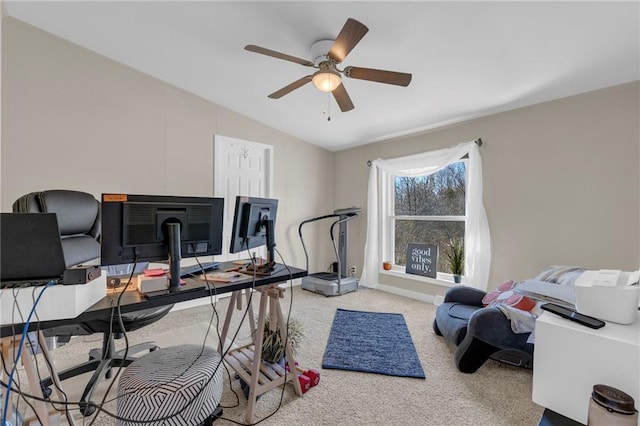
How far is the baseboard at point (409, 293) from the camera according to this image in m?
3.56

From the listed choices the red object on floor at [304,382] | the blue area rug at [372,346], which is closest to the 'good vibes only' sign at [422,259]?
the blue area rug at [372,346]

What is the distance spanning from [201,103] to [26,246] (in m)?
2.94

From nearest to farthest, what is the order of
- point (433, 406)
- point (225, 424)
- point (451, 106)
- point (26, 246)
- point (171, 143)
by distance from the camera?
point (26, 246) < point (225, 424) < point (433, 406) < point (451, 106) < point (171, 143)

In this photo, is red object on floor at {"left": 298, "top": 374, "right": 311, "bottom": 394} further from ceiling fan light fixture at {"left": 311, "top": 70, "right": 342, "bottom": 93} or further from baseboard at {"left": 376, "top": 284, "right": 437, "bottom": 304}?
baseboard at {"left": 376, "top": 284, "right": 437, "bottom": 304}

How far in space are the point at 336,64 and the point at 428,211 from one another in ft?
7.93

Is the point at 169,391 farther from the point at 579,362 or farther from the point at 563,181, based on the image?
the point at 563,181

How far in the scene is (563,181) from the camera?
8.48 ft

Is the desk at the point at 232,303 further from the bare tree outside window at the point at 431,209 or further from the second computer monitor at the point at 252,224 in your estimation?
the bare tree outside window at the point at 431,209

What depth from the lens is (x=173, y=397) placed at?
3.95ft

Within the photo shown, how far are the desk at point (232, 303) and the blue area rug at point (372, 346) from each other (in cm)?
59

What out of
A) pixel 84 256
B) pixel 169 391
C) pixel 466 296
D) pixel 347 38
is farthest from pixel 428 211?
pixel 84 256

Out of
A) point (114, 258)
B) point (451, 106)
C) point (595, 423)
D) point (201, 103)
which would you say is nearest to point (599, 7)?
point (451, 106)

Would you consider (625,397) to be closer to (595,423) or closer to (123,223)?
(595,423)

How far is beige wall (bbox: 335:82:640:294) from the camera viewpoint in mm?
2289
